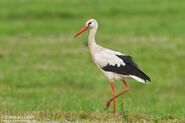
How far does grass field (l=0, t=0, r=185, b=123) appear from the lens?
45.1 ft

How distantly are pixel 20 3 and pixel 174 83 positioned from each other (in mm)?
17767

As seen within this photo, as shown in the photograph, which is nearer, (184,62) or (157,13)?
(184,62)

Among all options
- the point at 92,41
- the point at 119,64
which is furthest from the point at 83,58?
the point at 119,64

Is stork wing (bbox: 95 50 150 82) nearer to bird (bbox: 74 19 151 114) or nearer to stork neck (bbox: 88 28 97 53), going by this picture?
bird (bbox: 74 19 151 114)

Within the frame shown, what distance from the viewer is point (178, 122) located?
35.8ft

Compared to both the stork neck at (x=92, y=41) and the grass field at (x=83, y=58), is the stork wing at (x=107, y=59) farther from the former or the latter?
the grass field at (x=83, y=58)

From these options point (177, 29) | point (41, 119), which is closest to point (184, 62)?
point (177, 29)

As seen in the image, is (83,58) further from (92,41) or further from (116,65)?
(116,65)

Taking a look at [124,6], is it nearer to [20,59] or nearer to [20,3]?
[20,3]

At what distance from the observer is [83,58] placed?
78.8ft

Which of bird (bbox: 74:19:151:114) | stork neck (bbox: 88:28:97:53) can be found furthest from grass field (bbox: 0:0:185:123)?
stork neck (bbox: 88:28:97:53)

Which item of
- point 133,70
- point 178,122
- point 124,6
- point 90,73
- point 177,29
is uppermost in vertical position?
point 124,6

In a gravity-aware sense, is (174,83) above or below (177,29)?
below

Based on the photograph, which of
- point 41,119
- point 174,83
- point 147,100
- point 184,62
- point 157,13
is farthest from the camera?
point 157,13
